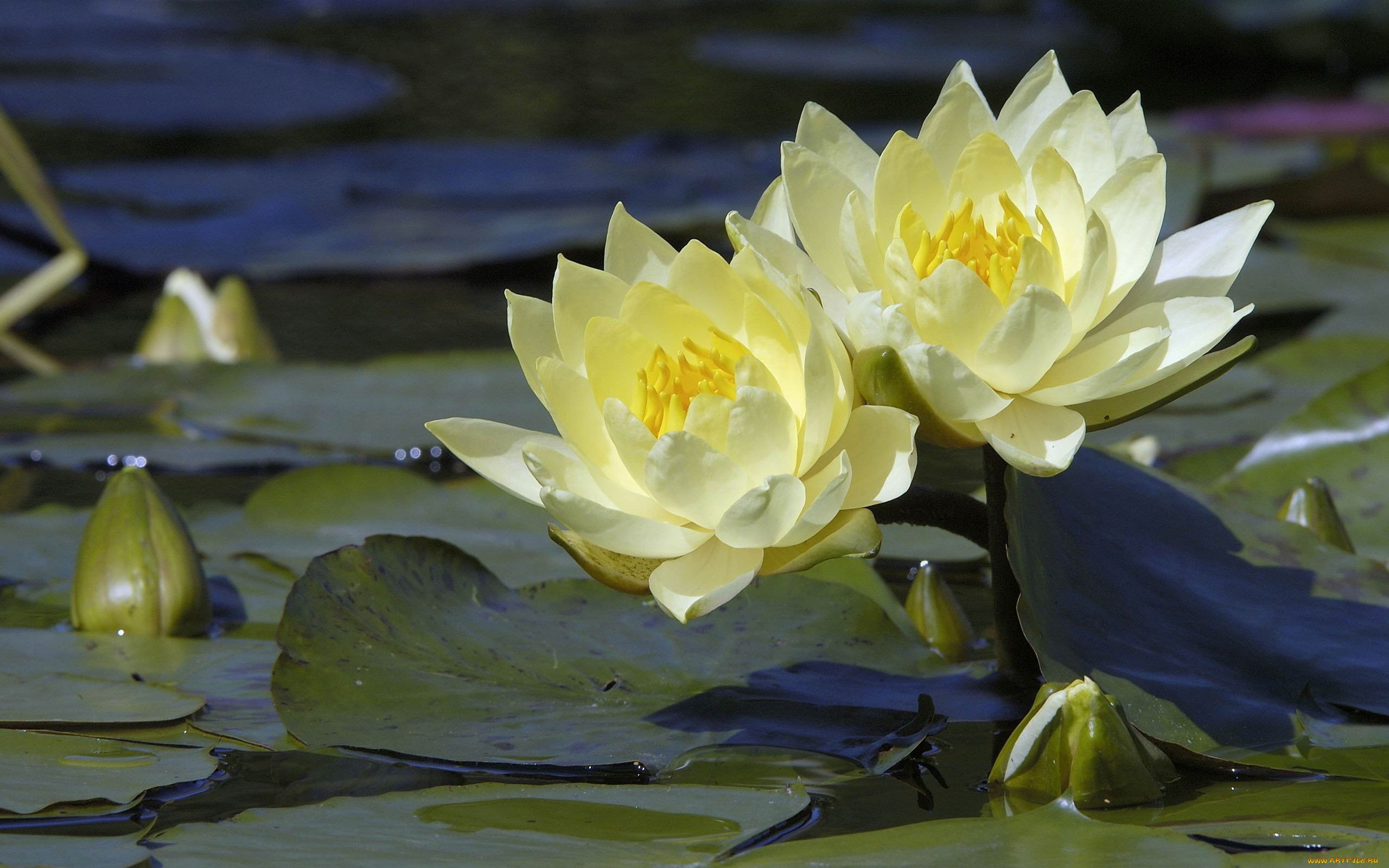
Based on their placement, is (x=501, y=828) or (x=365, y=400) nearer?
(x=501, y=828)

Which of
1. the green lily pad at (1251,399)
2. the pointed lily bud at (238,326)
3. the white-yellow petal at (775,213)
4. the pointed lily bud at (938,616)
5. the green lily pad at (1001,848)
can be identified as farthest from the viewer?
the pointed lily bud at (238,326)

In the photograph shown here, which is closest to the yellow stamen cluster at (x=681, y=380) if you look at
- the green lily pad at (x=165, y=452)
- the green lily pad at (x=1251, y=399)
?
the green lily pad at (x=1251, y=399)

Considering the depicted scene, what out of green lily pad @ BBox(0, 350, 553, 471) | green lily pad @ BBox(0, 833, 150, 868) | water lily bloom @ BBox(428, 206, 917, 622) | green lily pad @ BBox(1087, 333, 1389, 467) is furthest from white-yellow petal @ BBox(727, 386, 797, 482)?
green lily pad @ BBox(0, 350, 553, 471)

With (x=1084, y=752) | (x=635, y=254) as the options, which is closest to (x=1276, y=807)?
(x=1084, y=752)

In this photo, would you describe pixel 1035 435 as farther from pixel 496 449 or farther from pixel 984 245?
pixel 496 449

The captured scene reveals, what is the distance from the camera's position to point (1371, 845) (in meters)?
Answer: 0.78

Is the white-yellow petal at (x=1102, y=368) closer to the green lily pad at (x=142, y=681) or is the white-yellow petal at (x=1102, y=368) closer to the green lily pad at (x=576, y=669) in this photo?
the green lily pad at (x=576, y=669)

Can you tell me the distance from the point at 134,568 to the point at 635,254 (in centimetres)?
61

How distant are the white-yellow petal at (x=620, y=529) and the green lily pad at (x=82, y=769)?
1.16 ft

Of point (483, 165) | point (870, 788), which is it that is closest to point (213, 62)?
point (483, 165)

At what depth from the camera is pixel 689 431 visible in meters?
0.84

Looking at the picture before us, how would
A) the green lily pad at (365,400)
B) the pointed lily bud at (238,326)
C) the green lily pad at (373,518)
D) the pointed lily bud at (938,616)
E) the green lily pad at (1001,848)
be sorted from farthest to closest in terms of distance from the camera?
the pointed lily bud at (238,326), the green lily pad at (365,400), the green lily pad at (373,518), the pointed lily bud at (938,616), the green lily pad at (1001,848)

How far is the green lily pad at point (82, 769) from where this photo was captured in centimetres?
90

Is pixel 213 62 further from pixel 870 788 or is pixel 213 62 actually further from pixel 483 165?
pixel 870 788
